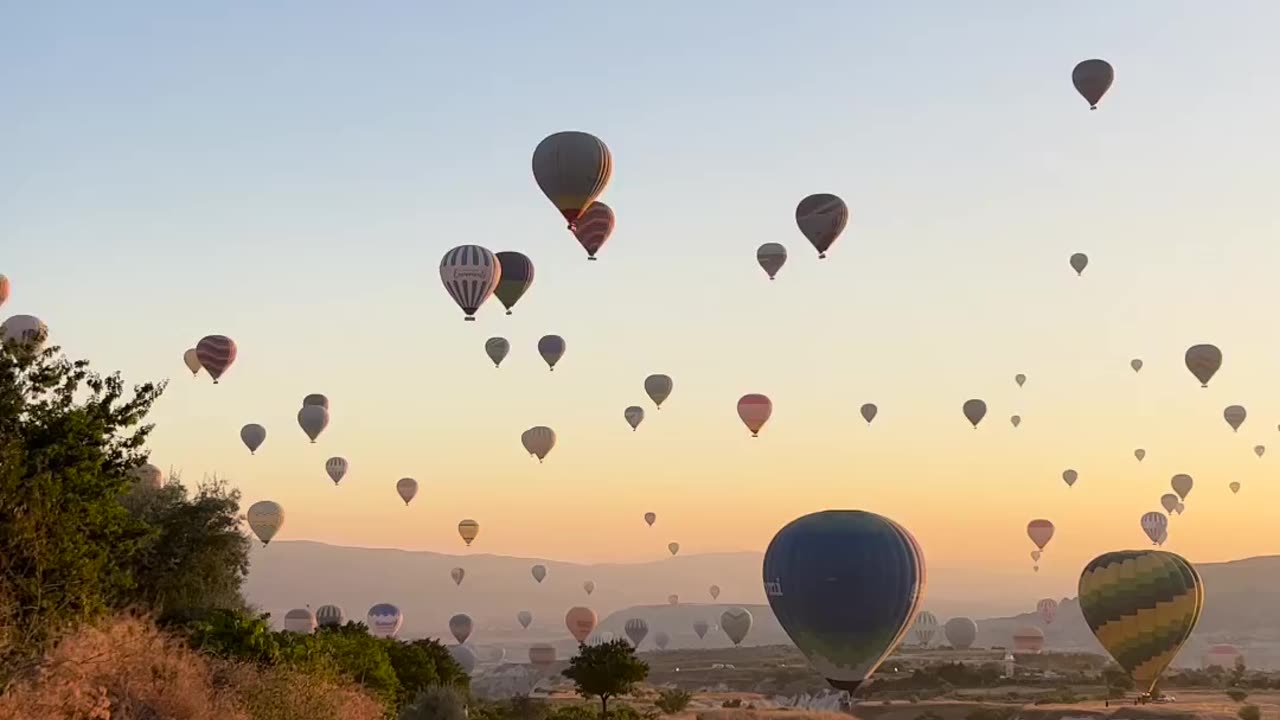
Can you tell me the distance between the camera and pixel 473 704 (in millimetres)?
57000

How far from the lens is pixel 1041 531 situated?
130500 mm

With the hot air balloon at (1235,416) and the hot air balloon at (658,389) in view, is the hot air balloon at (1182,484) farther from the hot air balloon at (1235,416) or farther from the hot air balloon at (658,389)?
the hot air balloon at (658,389)

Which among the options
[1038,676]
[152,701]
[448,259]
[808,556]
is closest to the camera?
[152,701]

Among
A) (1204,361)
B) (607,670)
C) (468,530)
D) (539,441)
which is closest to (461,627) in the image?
(468,530)

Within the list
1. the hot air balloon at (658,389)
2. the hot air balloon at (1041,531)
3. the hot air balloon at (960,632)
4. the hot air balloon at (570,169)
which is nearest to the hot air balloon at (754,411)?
the hot air balloon at (658,389)

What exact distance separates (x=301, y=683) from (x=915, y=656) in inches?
5793

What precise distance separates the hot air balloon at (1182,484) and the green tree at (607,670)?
82391 mm

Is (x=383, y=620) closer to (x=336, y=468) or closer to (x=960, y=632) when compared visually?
(x=336, y=468)

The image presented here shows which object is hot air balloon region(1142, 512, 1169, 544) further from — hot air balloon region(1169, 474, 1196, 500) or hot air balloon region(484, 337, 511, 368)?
hot air balloon region(484, 337, 511, 368)

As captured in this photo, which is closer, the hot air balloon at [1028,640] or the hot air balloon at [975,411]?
the hot air balloon at [975,411]

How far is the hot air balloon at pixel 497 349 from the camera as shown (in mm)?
89062

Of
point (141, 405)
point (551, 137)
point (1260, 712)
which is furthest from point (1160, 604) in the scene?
point (141, 405)

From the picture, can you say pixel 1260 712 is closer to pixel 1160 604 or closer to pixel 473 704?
pixel 1160 604

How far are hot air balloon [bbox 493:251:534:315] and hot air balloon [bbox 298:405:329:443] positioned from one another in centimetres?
2326
